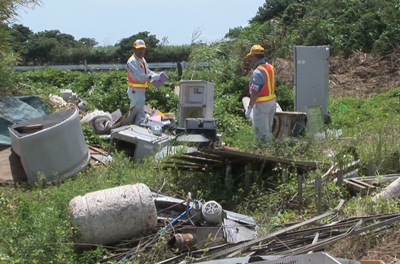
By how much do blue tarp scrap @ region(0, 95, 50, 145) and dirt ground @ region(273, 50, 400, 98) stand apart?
8.46 m

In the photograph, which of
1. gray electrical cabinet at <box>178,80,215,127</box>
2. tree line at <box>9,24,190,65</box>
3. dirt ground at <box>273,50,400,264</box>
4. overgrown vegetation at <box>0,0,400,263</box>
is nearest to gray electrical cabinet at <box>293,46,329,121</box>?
overgrown vegetation at <box>0,0,400,263</box>

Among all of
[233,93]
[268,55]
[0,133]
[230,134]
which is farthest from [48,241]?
[268,55]

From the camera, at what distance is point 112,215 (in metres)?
7.34

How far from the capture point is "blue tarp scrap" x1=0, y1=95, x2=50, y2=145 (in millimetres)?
12359

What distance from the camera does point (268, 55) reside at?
2328 centimetres

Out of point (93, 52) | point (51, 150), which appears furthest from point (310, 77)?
point (93, 52)

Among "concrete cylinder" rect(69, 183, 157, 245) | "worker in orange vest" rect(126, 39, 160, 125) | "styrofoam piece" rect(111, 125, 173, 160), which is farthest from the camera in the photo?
"worker in orange vest" rect(126, 39, 160, 125)

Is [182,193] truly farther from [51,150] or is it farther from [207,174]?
[51,150]

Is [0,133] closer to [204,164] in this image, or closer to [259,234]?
[204,164]

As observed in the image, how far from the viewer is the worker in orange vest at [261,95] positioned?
37.0 feet

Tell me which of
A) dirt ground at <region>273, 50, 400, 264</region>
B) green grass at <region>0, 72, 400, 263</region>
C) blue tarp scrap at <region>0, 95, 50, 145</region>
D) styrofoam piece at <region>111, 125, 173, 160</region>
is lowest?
green grass at <region>0, 72, 400, 263</region>

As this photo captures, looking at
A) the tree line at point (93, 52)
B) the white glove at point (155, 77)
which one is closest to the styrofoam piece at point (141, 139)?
the white glove at point (155, 77)

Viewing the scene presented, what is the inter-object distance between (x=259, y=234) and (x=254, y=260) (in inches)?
46.6

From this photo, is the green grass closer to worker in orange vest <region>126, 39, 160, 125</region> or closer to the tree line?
worker in orange vest <region>126, 39, 160, 125</region>
